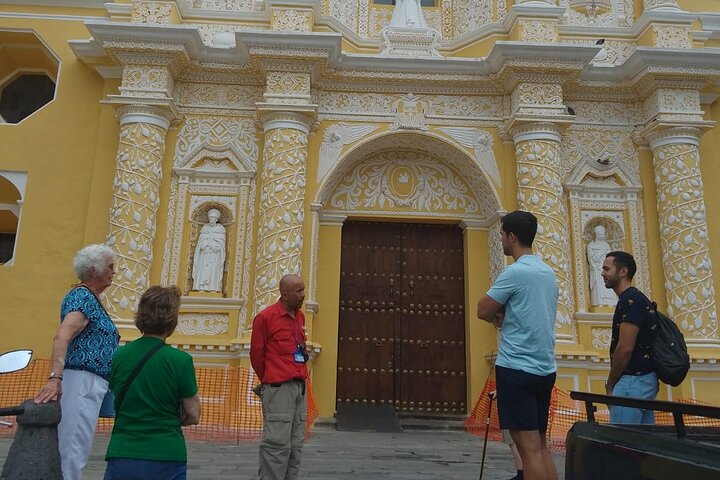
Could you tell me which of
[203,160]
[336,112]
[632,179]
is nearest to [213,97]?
[203,160]

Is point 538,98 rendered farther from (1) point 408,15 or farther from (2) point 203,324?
(2) point 203,324

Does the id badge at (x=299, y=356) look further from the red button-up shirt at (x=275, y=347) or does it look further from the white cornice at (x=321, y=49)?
the white cornice at (x=321, y=49)

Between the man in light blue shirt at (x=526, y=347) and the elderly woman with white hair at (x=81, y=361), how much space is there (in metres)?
2.03

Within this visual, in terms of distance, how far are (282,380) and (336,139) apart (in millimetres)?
6304

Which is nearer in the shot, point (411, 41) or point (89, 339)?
point (89, 339)

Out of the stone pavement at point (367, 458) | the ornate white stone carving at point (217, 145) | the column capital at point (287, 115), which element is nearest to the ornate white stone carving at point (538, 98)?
the column capital at point (287, 115)

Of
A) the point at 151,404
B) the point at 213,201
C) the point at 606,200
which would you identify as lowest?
the point at 151,404

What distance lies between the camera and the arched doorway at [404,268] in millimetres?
9625

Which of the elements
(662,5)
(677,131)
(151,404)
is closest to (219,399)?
(151,404)

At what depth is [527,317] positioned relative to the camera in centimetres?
312

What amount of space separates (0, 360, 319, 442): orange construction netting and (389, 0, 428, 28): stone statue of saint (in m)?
6.20

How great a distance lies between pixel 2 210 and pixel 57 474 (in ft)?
31.3

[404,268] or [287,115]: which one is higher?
[287,115]

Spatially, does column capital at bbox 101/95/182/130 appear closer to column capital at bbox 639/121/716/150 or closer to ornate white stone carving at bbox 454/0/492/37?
ornate white stone carving at bbox 454/0/492/37
